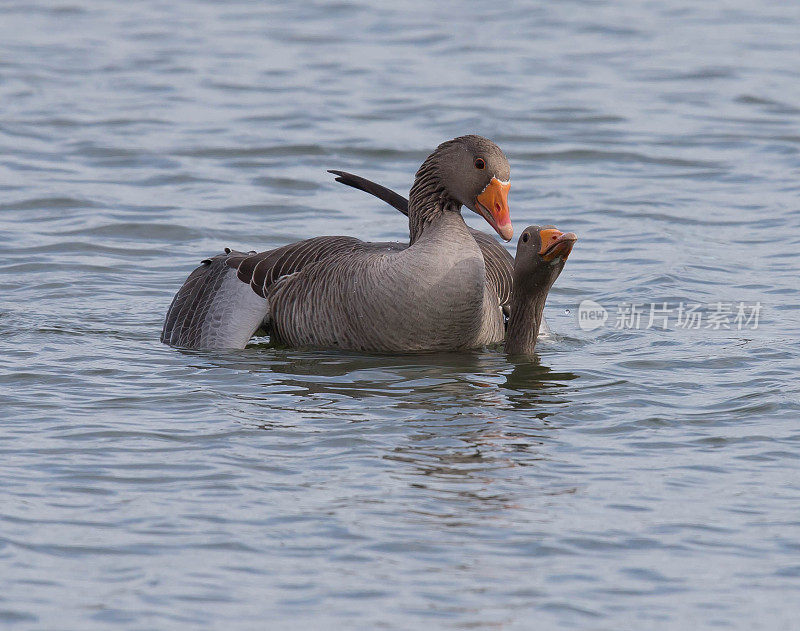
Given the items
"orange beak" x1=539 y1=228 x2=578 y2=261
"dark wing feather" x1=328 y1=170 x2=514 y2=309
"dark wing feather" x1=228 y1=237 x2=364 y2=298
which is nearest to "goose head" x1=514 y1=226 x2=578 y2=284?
"orange beak" x1=539 y1=228 x2=578 y2=261

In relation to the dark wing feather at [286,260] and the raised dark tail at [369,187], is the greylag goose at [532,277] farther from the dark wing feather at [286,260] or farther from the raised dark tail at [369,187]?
the dark wing feather at [286,260]

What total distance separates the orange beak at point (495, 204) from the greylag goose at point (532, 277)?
199mm

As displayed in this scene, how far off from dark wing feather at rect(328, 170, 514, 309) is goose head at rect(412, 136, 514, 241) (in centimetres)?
72

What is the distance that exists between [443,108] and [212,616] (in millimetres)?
14632

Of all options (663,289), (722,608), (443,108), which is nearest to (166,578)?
(722,608)

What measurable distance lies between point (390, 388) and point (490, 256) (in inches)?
73.2

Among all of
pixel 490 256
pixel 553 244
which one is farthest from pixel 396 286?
pixel 490 256

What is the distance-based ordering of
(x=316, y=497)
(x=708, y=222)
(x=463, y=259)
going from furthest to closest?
(x=708, y=222), (x=463, y=259), (x=316, y=497)

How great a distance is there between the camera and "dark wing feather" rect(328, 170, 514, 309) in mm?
10578

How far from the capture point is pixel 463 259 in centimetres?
969

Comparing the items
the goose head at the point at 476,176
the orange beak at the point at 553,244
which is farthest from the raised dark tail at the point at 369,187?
the orange beak at the point at 553,244

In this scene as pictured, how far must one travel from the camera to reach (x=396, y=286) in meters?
9.64

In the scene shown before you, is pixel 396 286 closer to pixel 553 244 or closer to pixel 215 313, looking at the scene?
pixel 553 244

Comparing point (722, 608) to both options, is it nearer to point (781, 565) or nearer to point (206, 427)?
point (781, 565)
